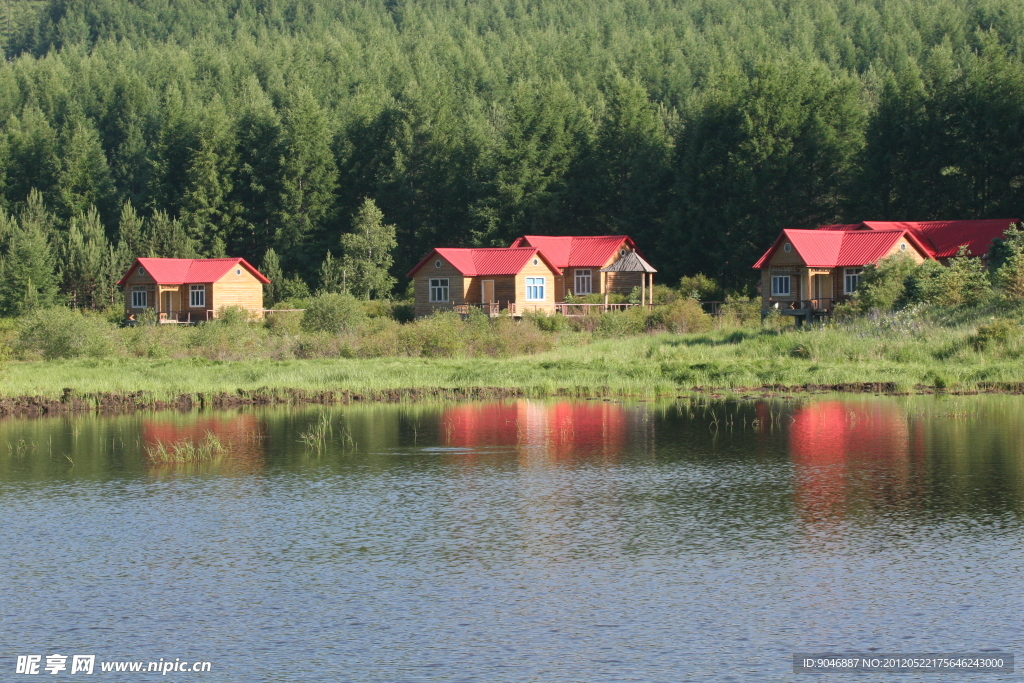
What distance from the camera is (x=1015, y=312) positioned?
37875mm

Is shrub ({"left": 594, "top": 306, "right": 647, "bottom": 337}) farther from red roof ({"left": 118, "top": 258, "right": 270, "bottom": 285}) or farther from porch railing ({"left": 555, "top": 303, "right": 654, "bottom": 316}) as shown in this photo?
red roof ({"left": 118, "top": 258, "right": 270, "bottom": 285})

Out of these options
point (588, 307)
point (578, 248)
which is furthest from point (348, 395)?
point (578, 248)

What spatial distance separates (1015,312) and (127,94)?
83.1m

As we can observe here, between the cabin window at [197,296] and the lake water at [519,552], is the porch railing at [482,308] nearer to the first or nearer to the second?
the cabin window at [197,296]

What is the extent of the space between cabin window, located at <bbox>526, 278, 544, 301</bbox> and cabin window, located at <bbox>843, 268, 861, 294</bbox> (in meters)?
16.2

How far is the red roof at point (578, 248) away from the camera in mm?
66062

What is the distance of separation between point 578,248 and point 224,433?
43.9 metres

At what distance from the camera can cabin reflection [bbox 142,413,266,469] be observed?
887 inches

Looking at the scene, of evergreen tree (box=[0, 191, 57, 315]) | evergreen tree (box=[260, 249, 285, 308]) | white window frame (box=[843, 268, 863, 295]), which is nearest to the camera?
white window frame (box=[843, 268, 863, 295])

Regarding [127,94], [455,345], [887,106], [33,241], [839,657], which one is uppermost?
[127,94]

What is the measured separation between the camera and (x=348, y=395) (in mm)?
32031

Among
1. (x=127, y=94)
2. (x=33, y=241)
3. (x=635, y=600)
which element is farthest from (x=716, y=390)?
(x=127, y=94)

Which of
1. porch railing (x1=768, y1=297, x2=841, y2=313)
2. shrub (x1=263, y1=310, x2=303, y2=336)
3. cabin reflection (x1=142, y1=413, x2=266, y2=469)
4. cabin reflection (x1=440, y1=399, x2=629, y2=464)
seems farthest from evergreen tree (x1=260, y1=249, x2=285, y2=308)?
cabin reflection (x1=142, y1=413, x2=266, y2=469)

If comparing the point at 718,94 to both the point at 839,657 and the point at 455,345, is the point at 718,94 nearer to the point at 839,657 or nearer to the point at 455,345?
the point at 455,345
